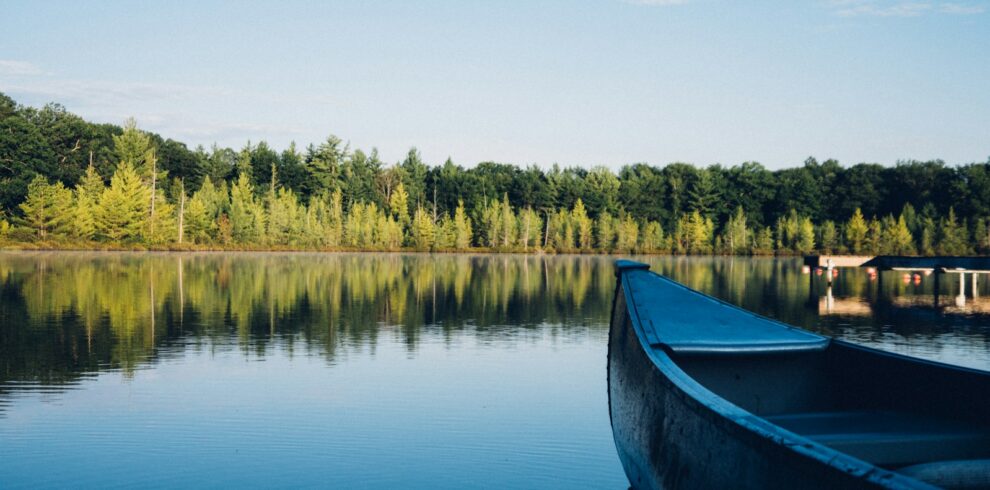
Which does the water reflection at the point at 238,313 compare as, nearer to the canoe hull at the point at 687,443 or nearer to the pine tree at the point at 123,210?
the canoe hull at the point at 687,443

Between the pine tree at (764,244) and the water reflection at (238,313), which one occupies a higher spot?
the pine tree at (764,244)

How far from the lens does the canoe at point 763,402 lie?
473cm

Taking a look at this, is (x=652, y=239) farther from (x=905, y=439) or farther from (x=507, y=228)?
(x=905, y=439)

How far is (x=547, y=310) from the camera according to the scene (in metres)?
25.6

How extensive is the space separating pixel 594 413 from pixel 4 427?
692cm

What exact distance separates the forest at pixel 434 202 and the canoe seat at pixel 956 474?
7868cm

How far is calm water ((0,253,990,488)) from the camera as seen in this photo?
28.8 feet

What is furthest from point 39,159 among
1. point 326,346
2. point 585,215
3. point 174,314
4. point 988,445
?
point 988,445

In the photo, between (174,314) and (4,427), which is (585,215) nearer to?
(174,314)

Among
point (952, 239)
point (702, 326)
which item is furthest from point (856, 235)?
point (702, 326)

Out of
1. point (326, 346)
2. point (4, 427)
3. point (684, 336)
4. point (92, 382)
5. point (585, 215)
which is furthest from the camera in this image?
point (585, 215)

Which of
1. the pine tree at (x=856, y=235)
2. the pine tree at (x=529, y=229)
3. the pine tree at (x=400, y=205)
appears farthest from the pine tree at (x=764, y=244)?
the pine tree at (x=400, y=205)

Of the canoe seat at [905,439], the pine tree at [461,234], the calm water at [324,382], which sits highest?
the pine tree at [461,234]

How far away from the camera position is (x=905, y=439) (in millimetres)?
6477
